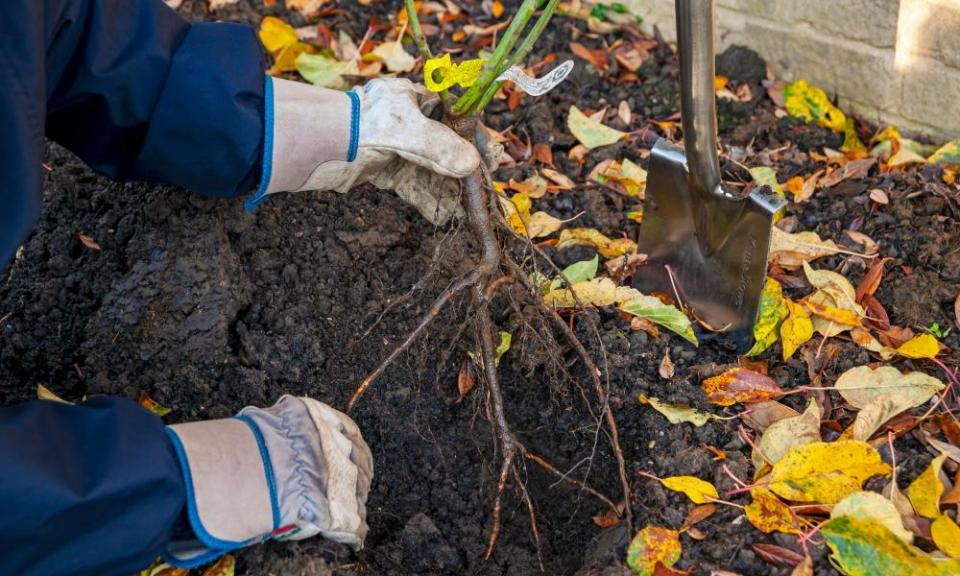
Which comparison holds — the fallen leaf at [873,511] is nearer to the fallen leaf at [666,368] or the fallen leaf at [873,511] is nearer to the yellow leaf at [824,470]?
the yellow leaf at [824,470]

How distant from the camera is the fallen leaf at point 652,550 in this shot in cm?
141

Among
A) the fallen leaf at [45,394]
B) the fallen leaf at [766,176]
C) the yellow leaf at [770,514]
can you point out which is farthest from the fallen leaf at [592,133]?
the fallen leaf at [45,394]

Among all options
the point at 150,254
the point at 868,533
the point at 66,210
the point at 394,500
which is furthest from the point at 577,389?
the point at 66,210

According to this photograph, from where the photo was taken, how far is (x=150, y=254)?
1.71 meters

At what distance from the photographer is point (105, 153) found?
1512 mm

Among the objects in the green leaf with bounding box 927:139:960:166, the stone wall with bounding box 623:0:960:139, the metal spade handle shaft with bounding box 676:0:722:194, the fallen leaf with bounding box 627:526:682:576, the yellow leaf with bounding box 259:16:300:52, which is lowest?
the fallen leaf with bounding box 627:526:682:576

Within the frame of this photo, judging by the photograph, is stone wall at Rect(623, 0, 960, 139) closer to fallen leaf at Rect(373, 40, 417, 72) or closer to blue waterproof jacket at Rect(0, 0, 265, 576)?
fallen leaf at Rect(373, 40, 417, 72)

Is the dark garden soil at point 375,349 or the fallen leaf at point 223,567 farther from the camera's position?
the dark garden soil at point 375,349

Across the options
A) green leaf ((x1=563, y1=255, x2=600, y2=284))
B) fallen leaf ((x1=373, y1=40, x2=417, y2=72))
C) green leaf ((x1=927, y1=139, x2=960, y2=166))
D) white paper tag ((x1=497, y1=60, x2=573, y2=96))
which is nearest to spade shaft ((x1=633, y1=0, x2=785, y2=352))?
green leaf ((x1=563, y1=255, x2=600, y2=284))

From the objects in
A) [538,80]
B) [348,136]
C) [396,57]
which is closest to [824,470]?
[538,80]

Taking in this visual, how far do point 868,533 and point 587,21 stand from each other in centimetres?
167

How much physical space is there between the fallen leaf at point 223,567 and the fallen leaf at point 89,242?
2.23 feet

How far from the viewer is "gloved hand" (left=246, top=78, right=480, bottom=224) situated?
151 centimetres

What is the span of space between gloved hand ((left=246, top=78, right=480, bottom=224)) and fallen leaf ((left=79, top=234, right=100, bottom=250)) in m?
0.39
